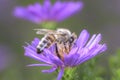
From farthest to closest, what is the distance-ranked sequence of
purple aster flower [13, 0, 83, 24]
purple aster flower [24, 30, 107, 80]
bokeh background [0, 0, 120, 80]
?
1. bokeh background [0, 0, 120, 80]
2. purple aster flower [13, 0, 83, 24]
3. purple aster flower [24, 30, 107, 80]

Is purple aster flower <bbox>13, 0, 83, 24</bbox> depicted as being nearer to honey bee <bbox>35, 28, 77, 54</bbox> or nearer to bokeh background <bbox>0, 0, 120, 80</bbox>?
honey bee <bbox>35, 28, 77, 54</bbox>

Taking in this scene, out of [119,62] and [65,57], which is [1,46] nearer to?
[119,62]

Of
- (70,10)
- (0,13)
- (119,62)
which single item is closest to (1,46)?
(0,13)

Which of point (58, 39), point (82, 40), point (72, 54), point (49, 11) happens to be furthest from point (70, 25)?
point (72, 54)

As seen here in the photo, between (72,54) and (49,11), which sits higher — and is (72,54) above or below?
below

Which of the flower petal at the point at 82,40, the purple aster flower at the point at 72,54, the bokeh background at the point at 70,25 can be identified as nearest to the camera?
the purple aster flower at the point at 72,54

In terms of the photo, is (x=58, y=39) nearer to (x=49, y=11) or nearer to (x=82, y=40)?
(x=82, y=40)

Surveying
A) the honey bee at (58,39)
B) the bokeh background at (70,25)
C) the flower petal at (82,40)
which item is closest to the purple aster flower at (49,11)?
the honey bee at (58,39)

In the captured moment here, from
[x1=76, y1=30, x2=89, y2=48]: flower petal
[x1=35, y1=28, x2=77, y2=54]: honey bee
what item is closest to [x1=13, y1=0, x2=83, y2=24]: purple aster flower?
[x1=35, y1=28, x2=77, y2=54]: honey bee

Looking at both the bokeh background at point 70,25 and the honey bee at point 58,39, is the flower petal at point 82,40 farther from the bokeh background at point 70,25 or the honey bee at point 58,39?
the bokeh background at point 70,25
